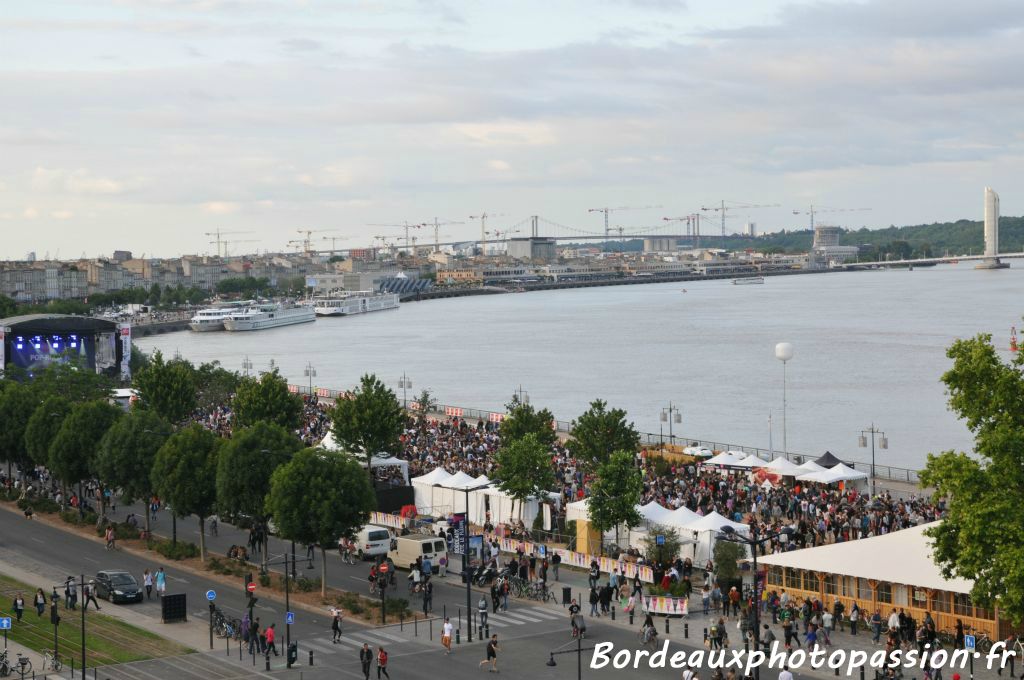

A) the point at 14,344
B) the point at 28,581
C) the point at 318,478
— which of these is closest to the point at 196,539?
the point at 28,581

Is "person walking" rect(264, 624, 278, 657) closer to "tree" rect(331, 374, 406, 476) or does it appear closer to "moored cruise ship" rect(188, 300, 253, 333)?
"tree" rect(331, 374, 406, 476)

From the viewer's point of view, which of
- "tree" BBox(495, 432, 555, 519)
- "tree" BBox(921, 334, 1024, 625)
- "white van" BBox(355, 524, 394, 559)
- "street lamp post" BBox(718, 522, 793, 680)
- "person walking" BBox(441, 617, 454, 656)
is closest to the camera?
"tree" BBox(921, 334, 1024, 625)

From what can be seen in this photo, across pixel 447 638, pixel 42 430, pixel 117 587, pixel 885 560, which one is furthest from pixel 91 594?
pixel 885 560

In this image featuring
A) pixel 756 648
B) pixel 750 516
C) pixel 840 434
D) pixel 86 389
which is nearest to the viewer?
pixel 756 648

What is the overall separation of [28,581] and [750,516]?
41.9 feet

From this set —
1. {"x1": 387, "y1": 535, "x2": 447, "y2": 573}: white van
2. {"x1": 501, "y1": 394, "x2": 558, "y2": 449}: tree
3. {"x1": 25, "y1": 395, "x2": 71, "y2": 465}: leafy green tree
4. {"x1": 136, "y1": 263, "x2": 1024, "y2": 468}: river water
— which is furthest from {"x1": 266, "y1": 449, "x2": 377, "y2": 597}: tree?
{"x1": 136, "y1": 263, "x2": 1024, "y2": 468}: river water

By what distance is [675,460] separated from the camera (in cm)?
3144

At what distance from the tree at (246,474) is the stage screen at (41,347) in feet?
88.3

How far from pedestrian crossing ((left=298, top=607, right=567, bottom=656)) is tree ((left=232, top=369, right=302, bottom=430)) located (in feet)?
52.7

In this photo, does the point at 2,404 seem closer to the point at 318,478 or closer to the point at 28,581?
the point at 28,581

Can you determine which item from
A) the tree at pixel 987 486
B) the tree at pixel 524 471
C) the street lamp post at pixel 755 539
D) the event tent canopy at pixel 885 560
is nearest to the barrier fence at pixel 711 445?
the street lamp post at pixel 755 539

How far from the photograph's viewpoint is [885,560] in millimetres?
18031

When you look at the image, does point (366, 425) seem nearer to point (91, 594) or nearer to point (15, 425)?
point (15, 425)

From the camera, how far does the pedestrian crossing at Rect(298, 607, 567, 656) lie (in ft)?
59.0
